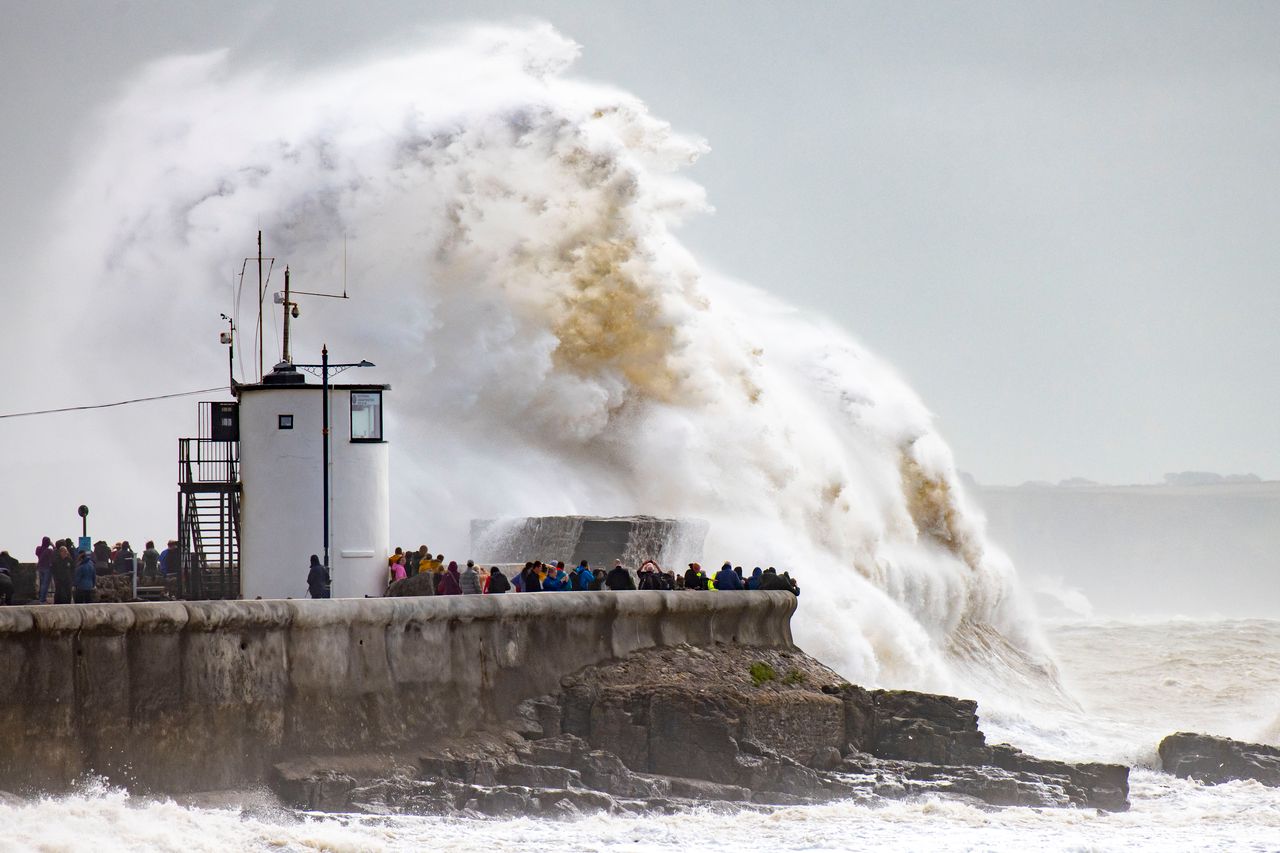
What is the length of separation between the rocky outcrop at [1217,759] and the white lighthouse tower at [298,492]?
8397 millimetres

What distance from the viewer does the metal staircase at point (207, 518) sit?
56.5 ft

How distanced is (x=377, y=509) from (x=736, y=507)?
1086 centimetres

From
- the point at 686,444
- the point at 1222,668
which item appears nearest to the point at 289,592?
the point at 686,444

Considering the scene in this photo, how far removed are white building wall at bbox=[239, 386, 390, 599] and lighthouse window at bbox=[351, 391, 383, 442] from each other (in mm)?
81

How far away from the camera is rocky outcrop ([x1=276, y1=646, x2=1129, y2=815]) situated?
1402 cm

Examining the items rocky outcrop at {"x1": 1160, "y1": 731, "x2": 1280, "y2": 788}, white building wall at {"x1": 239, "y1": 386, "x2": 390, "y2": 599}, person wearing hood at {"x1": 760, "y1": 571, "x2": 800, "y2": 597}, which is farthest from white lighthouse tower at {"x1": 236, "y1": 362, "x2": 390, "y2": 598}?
rocky outcrop at {"x1": 1160, "y1": 731, "x2": 1280, "y2": 788}

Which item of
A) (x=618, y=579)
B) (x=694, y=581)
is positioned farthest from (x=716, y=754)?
(x=694, y=581)

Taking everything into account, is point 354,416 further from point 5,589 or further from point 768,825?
point 768,825

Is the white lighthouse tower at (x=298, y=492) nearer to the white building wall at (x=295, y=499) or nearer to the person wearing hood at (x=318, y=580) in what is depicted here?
the white building wall at (x=295, y=499)

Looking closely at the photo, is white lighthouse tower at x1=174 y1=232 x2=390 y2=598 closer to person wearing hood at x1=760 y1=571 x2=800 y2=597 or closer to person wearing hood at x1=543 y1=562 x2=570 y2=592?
person wearing hood at x1=543 y1=562 x2=570 y2=592

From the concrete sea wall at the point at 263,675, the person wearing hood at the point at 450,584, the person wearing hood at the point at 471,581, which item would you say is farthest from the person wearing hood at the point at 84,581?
the person wearing hood at the point at 471,581

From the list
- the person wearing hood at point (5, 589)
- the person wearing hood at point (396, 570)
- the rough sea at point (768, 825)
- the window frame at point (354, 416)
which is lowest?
the rough sea at point (768, 825)

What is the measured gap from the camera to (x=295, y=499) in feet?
54.7

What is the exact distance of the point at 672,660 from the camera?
54.3 ft
